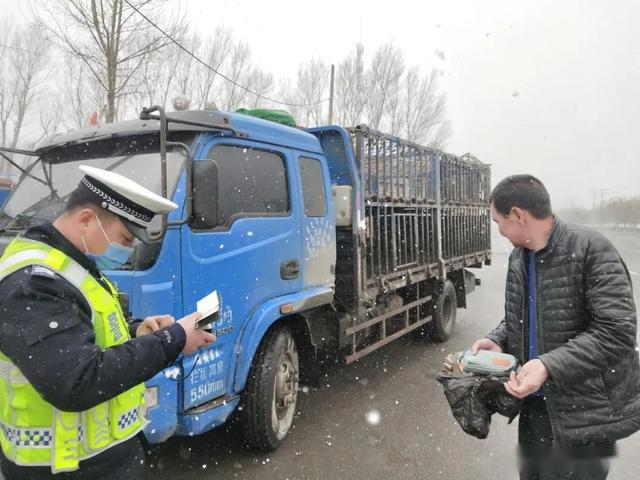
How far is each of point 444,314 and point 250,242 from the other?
173 inches

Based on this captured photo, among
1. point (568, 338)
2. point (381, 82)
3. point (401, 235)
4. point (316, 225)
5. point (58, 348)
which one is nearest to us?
Result: point (58, 348)

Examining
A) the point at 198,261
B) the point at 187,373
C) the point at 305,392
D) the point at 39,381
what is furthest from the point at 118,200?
the point at 305,392

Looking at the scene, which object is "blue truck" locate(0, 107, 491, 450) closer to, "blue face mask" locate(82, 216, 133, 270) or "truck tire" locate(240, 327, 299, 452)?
"truck tire" locate(240, 327, 299, 452)

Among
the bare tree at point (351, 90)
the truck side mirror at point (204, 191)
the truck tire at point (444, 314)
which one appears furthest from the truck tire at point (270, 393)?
the bare tree at point (351, 90)

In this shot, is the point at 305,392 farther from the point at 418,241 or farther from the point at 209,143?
the point at 209,143

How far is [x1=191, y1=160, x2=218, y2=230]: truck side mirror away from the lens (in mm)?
2623

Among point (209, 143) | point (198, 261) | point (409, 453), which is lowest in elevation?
point (409, 453)

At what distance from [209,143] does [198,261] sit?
0.79 metres

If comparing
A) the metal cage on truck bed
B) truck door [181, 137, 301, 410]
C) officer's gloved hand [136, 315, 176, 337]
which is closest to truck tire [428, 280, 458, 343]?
the metal cage on truck bed

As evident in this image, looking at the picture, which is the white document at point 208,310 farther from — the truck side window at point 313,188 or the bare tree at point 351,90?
the bare tree at point 351,90

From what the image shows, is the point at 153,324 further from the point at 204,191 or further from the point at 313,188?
the point at 313,188

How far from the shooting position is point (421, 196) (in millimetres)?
5773

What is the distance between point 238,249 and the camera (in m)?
3.08

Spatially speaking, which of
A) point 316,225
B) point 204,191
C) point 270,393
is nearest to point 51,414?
point 204,191
